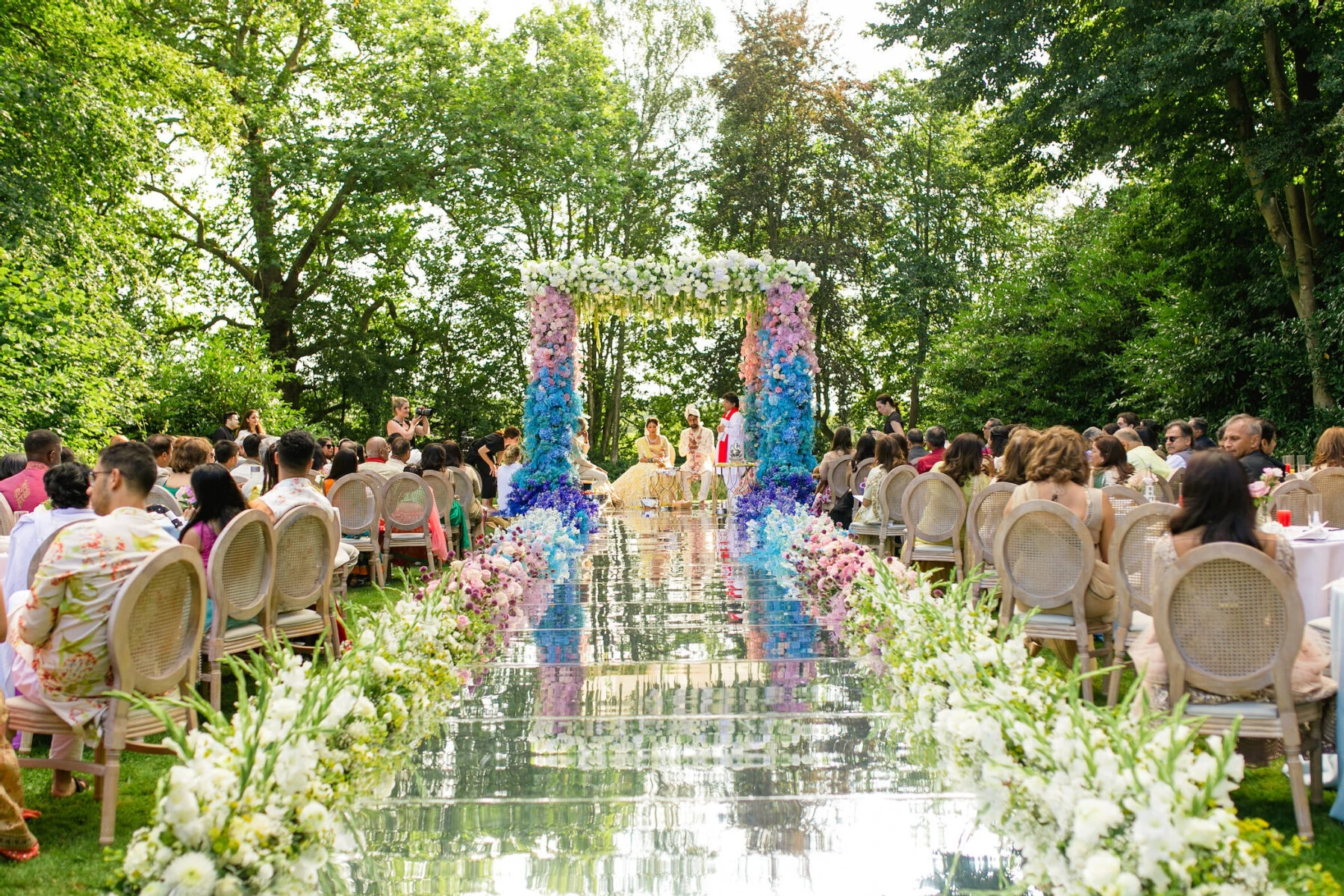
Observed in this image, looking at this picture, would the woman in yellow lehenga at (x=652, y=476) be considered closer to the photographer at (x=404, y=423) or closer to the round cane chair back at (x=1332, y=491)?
the photographer at (x=404, y=423)

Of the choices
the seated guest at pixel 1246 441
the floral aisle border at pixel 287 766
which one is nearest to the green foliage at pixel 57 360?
the floral aisle border at pixel 287 766

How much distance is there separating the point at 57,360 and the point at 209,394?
16.8 feet

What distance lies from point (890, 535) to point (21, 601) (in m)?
6.64

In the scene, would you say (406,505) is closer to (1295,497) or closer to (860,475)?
(860,475)

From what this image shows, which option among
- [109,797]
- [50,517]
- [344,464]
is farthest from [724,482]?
[109,797]

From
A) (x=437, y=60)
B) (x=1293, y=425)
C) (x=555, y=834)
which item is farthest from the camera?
(x=437, y=60)

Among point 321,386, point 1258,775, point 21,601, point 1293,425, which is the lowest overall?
point 1258,775

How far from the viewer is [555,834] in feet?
11.5

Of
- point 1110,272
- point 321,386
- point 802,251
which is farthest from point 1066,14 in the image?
point 321,386

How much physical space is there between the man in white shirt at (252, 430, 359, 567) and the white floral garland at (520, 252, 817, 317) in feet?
25.3

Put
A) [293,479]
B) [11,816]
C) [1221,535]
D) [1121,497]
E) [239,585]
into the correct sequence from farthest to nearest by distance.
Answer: [293,479] → [1121,497] → [239,585] → [1221,535] → [11,816]

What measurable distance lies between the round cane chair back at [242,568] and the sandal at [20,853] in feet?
4.49

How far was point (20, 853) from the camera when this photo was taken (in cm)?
356

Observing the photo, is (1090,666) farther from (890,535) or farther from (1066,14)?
(1066,14)
